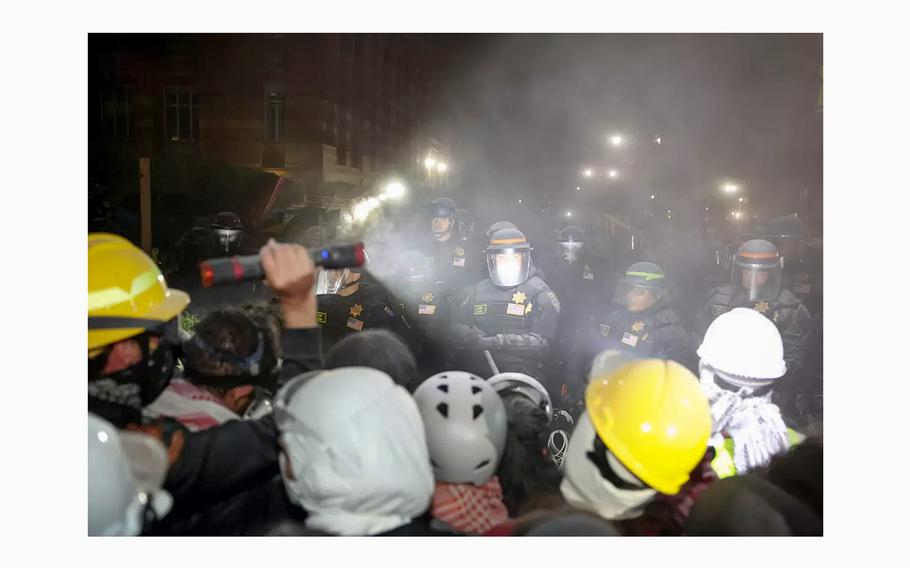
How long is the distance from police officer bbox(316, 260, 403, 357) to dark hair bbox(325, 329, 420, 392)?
139 centimetres

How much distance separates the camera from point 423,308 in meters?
5.09

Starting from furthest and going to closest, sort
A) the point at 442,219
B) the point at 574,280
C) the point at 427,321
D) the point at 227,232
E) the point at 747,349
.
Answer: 1. the point at 574,280
2. the point at 442,219
3. the point at 427,321
4. the point at 227,232
5. the point at 747,349

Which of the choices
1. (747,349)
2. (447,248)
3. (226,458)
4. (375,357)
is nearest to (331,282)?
(447,248)

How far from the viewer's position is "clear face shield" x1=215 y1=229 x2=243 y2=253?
4.42 m

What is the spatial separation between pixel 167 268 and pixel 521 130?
3.13 m

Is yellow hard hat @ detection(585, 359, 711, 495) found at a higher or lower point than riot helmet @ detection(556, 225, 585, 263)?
lower

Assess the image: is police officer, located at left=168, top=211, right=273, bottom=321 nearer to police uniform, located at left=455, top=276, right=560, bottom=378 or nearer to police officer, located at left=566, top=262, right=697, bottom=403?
police uniform, located at left=455, top=276, right=560, bottom=378

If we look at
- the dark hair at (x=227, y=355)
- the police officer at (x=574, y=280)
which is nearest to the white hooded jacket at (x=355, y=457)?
the dark hair at (x=227, y=355)

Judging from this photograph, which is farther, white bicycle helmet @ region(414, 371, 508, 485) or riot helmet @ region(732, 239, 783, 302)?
riot helmet @ region(732, 239, 783, 302)

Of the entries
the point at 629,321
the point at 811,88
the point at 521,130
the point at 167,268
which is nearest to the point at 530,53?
the point at 521,130

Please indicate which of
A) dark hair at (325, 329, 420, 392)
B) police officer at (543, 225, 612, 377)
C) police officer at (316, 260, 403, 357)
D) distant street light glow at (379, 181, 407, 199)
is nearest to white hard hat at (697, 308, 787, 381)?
dark hair at (325, 329, 420, 392)

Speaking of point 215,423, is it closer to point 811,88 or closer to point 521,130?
point 521,130

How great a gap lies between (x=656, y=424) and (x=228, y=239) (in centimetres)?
359

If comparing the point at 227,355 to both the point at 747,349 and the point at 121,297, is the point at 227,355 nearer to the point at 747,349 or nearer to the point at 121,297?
the point at 121,297
